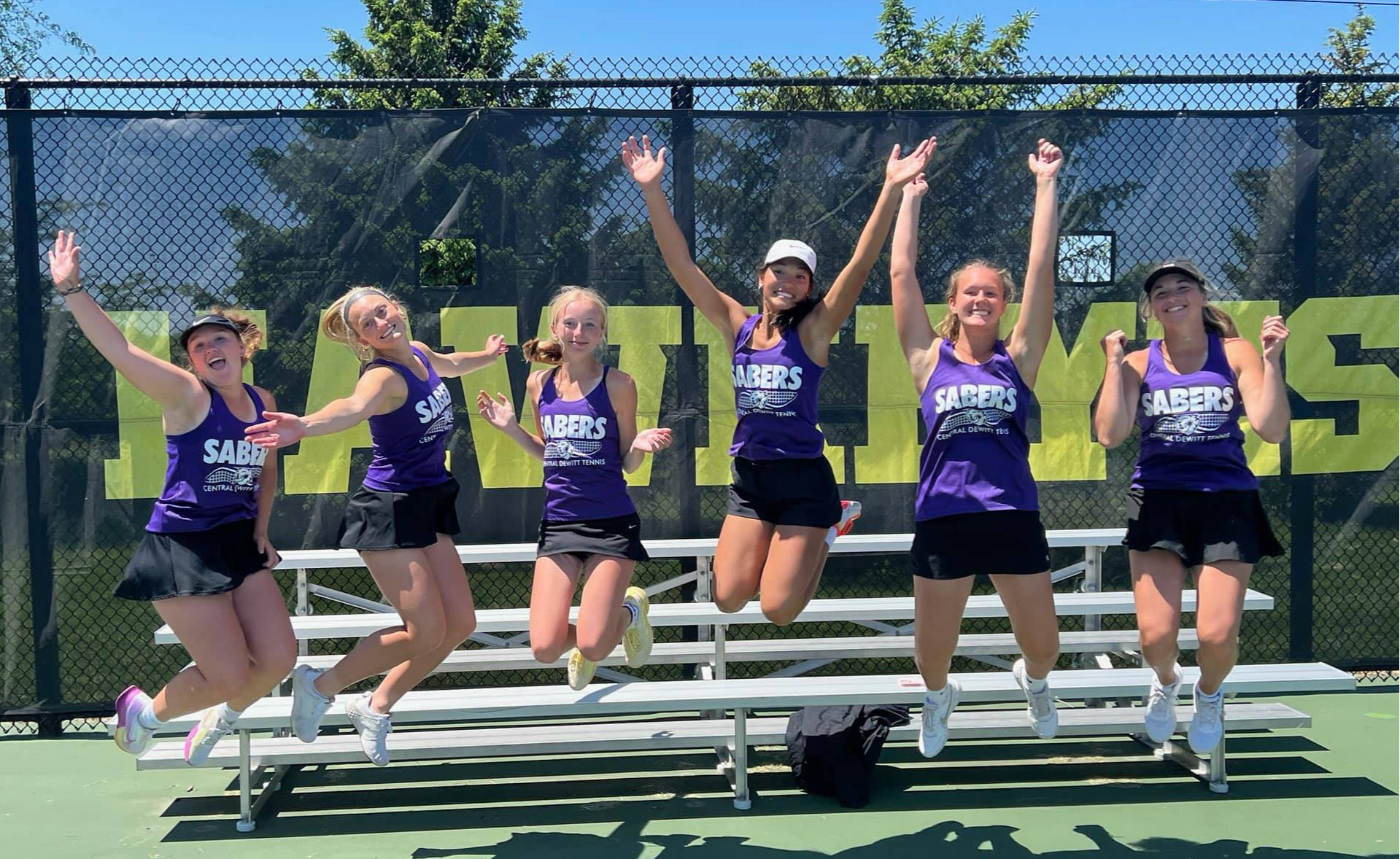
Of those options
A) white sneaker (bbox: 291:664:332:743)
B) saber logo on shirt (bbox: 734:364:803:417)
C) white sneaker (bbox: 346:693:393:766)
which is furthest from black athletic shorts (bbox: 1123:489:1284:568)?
white sneaker (bbox: 291:664:332:743)

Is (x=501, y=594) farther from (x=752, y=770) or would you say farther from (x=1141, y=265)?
(x=1141, y=265)

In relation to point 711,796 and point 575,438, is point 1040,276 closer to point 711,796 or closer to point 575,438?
point 575,438

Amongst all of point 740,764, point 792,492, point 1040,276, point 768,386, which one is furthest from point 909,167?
point 740,764

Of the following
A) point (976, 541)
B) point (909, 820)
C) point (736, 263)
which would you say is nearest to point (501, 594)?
point (736, 263)

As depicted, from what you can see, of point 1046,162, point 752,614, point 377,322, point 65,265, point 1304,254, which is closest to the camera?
point 65,265

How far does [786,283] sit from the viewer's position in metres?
4.55

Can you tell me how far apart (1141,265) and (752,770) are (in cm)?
336

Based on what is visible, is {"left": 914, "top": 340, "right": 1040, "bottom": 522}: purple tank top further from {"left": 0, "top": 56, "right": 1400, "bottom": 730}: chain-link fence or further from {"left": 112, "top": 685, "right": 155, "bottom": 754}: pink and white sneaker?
{"left": 112, "top": 685, "right": 155, "bottom": 754}: pink and white sneaker

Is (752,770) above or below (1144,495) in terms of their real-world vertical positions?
below

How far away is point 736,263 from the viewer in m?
6.06

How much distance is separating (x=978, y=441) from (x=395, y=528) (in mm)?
2161

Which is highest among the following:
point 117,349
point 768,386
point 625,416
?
point 117,349

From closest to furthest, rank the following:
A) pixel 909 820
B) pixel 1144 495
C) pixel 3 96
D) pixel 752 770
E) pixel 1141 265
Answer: pixel 1144 495 < pixel 909 820 < pixel 752 770 < pixel 3 96 < pixel 1141 265

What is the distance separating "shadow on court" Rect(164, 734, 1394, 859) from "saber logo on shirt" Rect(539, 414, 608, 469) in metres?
1.50
